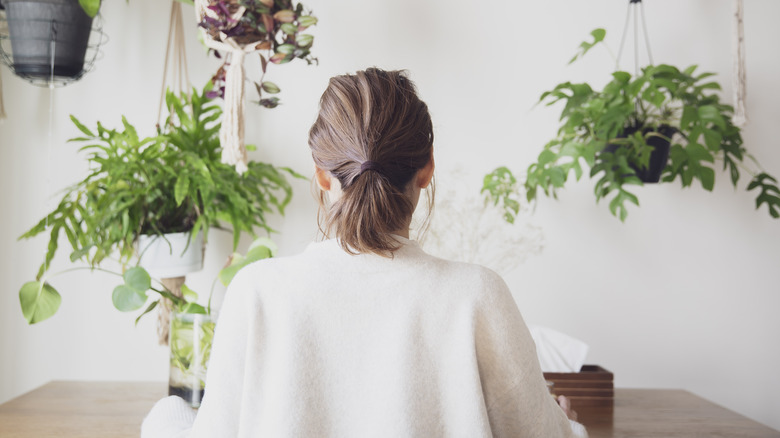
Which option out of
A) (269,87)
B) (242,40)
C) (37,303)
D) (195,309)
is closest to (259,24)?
(242,40)

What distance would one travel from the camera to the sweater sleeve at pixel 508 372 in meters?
0.86

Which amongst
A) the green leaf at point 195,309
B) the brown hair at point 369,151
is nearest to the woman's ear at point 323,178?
the brown hair at point 369,151

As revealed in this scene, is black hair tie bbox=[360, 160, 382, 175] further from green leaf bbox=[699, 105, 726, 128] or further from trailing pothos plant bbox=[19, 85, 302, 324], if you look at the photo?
green leaf bbox=[699, 105, 726, 128]

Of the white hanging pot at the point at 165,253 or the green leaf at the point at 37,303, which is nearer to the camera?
the green leaf at the point at 37,303

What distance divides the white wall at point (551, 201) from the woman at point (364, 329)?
1127 mm

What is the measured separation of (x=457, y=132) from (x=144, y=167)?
2.95 feet

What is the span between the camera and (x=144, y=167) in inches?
64.1

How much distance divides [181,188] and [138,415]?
0.53 m

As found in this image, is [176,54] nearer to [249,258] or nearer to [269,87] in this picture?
[269,87]

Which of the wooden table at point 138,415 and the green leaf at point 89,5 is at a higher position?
the green leaf at point 89,5

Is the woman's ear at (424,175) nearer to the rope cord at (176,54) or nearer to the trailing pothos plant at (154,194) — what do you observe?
the trailing pothos plant at (154,194)

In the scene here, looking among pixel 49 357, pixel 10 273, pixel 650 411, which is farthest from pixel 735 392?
pixel 10 273

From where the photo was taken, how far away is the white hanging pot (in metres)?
1.67

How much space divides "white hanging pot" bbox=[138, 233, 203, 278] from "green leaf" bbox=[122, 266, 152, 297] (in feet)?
0.91
